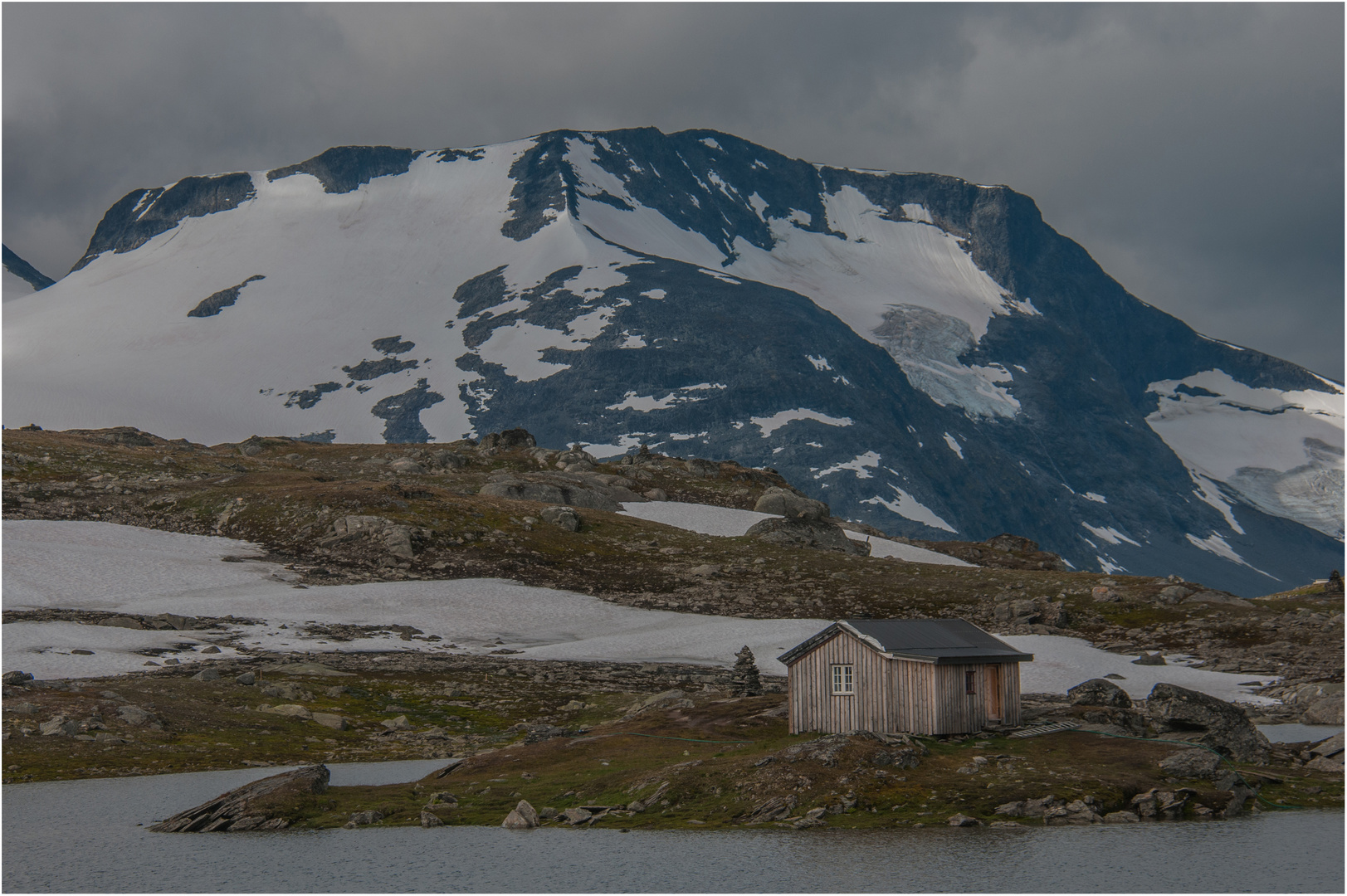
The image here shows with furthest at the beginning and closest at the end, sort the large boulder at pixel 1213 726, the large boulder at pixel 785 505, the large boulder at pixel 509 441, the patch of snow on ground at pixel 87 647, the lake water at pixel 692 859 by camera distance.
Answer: the large boulder at pixel 509 441 → the large boulder at pixel 785 505 → the patch of snow on ground at pixel 87 647 → the large boulder at pixel 1213 726 → the lake water at pixel 692 859

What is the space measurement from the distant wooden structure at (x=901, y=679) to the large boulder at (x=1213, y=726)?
627 centimetres

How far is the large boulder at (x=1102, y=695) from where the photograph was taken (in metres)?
54.1

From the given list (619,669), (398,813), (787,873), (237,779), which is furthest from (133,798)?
(619,669)

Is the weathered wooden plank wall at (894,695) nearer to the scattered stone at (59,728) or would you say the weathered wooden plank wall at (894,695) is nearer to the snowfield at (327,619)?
the snowfield at (327,619)

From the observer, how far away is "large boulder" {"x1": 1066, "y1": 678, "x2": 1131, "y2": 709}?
178ft

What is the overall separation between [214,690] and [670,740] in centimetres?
2867

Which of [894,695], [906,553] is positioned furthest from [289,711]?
[906,553]

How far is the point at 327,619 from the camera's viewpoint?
278 feet

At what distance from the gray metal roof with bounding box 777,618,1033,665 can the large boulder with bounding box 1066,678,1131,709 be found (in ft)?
27.3

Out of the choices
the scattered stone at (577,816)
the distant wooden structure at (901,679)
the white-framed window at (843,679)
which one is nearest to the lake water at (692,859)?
the scattered stone at (577,816)

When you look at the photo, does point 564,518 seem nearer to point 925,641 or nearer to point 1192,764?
point 925,641

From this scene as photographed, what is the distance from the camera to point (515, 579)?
332 ft

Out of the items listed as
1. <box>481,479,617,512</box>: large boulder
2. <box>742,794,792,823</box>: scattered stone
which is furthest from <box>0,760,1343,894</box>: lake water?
<box>481,479,617,512</box>: large boulder

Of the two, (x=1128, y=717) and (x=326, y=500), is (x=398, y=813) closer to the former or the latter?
(x=1128, y=717)
